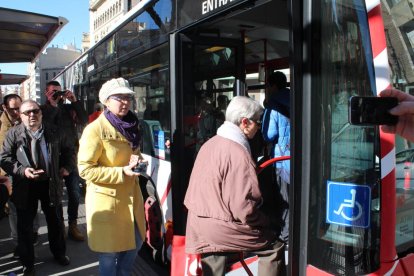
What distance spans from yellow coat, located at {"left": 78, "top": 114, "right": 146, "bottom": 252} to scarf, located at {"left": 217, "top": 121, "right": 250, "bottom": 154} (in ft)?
2.73

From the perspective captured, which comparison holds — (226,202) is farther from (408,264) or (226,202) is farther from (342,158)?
(408,264)

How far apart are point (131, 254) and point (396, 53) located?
7.73 ft

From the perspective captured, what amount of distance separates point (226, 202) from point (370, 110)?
1.17 meters

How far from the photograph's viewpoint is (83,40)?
95312 mm

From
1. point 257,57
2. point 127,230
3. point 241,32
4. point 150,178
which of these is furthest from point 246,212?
point 257,57

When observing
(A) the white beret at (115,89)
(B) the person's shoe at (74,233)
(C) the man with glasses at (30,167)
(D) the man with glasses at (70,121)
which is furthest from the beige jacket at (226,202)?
(B) the person's shoe at (74,233)

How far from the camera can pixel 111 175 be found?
9.27 feet

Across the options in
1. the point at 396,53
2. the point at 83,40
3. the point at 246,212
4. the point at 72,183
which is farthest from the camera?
the point at 83,40

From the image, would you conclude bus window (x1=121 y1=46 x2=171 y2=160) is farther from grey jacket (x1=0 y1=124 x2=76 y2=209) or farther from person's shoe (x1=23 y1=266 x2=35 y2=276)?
person's shoe (x1=23 y1=266 x2=35 y2=276)

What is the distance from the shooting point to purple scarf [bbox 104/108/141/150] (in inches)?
115

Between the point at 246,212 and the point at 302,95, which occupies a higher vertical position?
the point at 302,95

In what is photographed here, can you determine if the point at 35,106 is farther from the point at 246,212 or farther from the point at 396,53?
the point at 396,53

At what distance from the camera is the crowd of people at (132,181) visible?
2355 millimetres

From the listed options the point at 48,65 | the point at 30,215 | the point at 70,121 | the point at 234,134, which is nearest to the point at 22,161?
the point at 30,215
